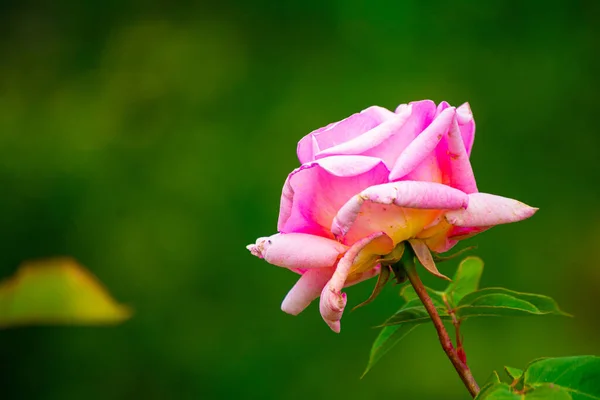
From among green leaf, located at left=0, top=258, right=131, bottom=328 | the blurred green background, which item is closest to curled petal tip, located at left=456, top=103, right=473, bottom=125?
green leaf, located at left=0, top=258, right=131, bottom=328

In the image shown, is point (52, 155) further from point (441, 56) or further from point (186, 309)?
point (441, 56)

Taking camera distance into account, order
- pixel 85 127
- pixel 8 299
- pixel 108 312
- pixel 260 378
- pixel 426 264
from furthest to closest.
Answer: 1. pixel 85 127
2. pixel 260 378
3. pixel 108 312
4. pixel 8 299
5. pixel 426 264

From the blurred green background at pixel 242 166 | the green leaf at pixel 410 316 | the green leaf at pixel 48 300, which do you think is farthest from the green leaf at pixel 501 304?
the blurred green background at pixel 242 166

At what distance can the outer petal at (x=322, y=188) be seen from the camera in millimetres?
292

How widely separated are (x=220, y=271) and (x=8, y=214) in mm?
542

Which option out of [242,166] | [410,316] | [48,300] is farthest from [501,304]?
[242,166]

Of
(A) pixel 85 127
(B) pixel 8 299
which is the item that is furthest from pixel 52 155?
(B) pixel 8 299

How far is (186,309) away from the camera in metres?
1.61

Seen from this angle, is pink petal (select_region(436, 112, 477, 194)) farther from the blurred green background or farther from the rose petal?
the blurred green background

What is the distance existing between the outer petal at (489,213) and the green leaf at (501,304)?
38 mm

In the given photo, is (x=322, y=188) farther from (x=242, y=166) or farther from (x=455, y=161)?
(x=242, y=166)

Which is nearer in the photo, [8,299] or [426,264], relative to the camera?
[426,264]

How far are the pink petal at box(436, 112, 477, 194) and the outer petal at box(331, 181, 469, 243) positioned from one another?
16mm

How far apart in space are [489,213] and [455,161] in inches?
1.2
